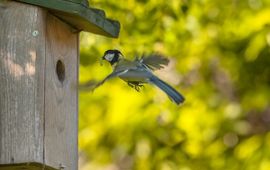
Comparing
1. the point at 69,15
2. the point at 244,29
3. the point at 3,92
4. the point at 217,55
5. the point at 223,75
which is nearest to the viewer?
the point at 3,92

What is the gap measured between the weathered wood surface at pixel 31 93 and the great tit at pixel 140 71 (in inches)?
9.2

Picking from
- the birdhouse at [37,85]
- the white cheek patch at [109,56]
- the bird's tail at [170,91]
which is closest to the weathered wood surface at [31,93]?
the birdhouse at [37,85]

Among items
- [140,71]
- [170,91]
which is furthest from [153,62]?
[170,91]

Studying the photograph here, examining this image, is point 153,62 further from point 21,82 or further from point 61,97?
point 21,82

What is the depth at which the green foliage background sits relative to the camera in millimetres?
5934

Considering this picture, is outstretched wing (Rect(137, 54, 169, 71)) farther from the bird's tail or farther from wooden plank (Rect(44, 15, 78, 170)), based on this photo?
wooden plank (Rect(44, 15, 78, 170))

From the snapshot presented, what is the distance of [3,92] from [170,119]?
2785 mm

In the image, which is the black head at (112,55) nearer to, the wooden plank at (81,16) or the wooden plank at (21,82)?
the wooden plank at (81,16)

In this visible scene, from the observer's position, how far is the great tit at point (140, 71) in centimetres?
369

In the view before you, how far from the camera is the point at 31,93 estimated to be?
3514 mm

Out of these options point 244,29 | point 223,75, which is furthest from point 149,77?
point 223,75

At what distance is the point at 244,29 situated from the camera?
6.00 meters

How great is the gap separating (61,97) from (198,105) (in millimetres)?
2739

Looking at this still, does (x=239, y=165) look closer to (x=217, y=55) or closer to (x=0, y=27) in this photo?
(x=217, y=55)
